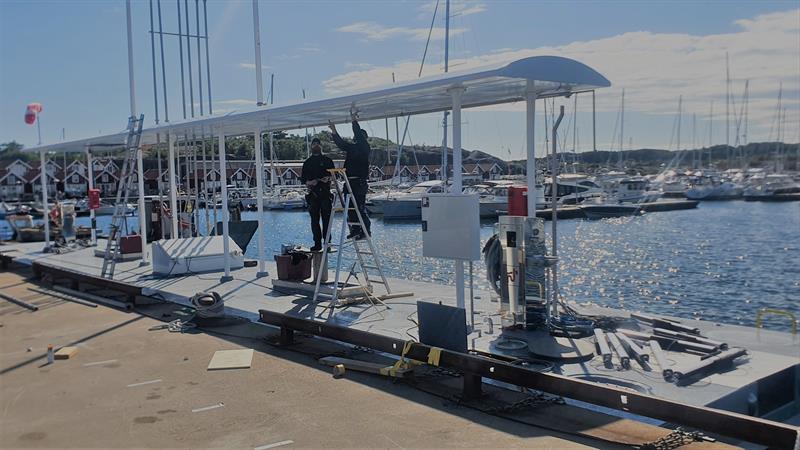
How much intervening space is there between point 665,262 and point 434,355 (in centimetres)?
3080

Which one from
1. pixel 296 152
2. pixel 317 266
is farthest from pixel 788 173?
pixel 317 266

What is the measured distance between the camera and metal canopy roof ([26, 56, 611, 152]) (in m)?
7.29

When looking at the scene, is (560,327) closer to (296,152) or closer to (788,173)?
(296,152)

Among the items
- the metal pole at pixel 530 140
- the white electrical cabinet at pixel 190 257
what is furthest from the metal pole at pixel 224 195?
the metal pole at pixel 530 140

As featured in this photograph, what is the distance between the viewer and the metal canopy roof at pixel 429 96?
23.9ft

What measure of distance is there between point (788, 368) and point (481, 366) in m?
3.00

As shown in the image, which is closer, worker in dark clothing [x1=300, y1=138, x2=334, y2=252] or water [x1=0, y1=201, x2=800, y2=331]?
worker in dark clothing [x1=300, y1=138, x2=334, y2=252]

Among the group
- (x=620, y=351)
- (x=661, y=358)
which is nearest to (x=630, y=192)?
(x=620, y=351)

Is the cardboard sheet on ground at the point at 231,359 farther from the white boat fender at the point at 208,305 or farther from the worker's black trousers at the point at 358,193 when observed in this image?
the worker's black trousers at the point at 358,193

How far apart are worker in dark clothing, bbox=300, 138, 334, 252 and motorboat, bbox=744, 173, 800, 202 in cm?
8324

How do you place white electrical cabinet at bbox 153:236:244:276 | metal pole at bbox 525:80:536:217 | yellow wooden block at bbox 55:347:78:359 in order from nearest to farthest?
metal pole at bbox 525:80:536:217 < yellow wooden block at bbox 55:347:78:359 < white electrical cabinet at bbox 153:236:244:276

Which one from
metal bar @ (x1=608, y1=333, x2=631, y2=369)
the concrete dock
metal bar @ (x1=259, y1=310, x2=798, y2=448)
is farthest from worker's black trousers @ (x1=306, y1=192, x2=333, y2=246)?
metal bar @ (x1=608, y1=333, x2=631, y2=369)

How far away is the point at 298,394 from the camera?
6930 mm

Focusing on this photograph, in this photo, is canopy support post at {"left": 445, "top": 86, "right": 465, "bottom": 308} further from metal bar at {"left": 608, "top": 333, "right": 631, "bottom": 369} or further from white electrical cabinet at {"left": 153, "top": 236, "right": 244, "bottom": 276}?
white electrical cabinet at {"left": 153, "top": 236, "right": 244, "bottom": 276}
